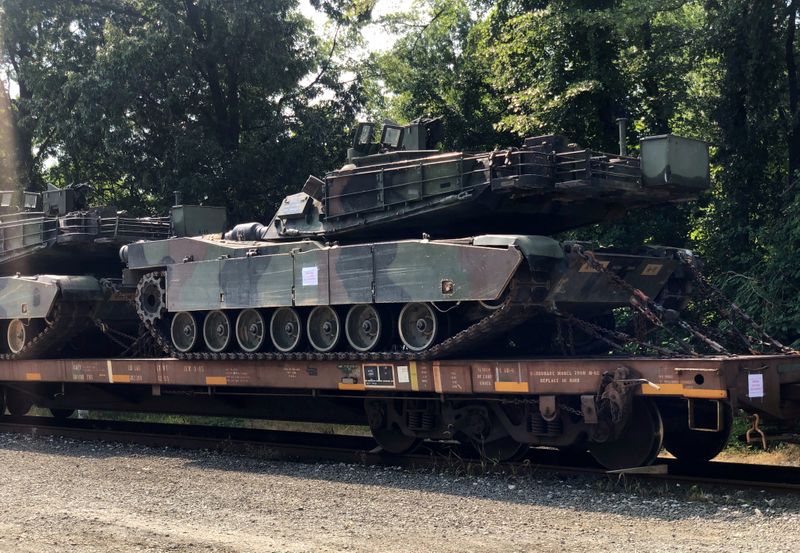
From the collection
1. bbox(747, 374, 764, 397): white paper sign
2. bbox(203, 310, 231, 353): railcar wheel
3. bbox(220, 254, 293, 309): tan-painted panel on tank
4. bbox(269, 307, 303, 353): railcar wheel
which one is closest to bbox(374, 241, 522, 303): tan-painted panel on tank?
bbox(220, 254, 293, 309): tan-painted panel on tank

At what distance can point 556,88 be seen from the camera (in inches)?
808

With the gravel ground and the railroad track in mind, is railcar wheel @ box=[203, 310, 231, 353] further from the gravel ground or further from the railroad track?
the gravel ground

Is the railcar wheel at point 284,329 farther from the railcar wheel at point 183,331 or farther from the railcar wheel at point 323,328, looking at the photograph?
the railcar wheel at point 183,331

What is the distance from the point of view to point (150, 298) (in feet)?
51.3

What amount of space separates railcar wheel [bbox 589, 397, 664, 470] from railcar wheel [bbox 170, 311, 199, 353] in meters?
6.34

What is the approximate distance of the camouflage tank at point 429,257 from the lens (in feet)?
37.6

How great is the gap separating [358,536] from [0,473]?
599cm

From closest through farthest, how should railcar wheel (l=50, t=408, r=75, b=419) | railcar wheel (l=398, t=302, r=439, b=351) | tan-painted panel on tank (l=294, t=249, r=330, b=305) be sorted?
1. railcar wheel (l=398, t=302, r=439, b=351)
2. tan-painted panel on tank (l=294, t=249, r=330, b=305)
3. railcar wheel (l=50, t=408, r=75, b=419)

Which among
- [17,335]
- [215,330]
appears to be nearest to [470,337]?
[215,330]

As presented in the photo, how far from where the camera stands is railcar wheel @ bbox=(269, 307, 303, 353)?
1364cm

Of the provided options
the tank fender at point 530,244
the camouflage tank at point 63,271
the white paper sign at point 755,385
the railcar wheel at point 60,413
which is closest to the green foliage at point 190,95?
the camouflage tank at point 63,271

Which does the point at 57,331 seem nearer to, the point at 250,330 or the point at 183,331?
the point at 183,331

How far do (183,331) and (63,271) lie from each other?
514 centimetres

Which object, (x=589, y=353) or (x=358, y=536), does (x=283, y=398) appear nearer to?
(x=589, y=353)
